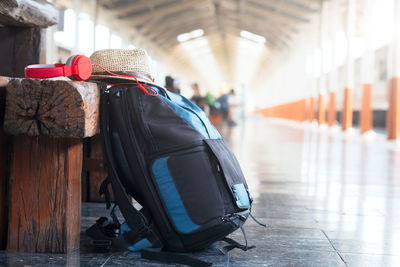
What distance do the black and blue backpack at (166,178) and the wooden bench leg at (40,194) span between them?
Result: 155 millimetres

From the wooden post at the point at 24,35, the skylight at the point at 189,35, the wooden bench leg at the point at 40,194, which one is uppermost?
the skylight at the point at 189,35

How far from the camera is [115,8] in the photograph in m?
17.5

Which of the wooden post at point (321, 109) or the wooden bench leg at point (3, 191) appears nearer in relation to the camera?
the wooden bench leg at point (3, 191)

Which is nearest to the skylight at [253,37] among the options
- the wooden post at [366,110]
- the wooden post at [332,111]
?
the wooden post at [332,111]

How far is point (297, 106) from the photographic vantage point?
23969 mm

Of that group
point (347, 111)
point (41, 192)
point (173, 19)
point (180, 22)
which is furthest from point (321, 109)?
point (41, 192)

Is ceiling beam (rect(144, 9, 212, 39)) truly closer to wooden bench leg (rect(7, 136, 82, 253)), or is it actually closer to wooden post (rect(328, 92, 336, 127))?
wooden post (rect(328, 92, 336, 127))

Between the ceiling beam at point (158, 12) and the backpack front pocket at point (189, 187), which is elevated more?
the ceiling beam at point (158, 12)

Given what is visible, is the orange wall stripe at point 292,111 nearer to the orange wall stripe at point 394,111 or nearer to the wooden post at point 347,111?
the wooden post at point 347,111

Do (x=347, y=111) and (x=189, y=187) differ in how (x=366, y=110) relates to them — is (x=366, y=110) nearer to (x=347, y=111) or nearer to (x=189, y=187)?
(x=347, y=111)

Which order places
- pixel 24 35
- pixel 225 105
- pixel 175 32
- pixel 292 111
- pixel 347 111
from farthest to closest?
1. pixel 175 32
2. pixel 292 111
3. pixel 225 105
4. pixel 347 111
5. pixel 24 35

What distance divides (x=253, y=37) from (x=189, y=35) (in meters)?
3.87

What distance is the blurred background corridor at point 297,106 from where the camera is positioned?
204 cm

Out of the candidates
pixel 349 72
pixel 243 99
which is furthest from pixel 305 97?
pixel 349 72
